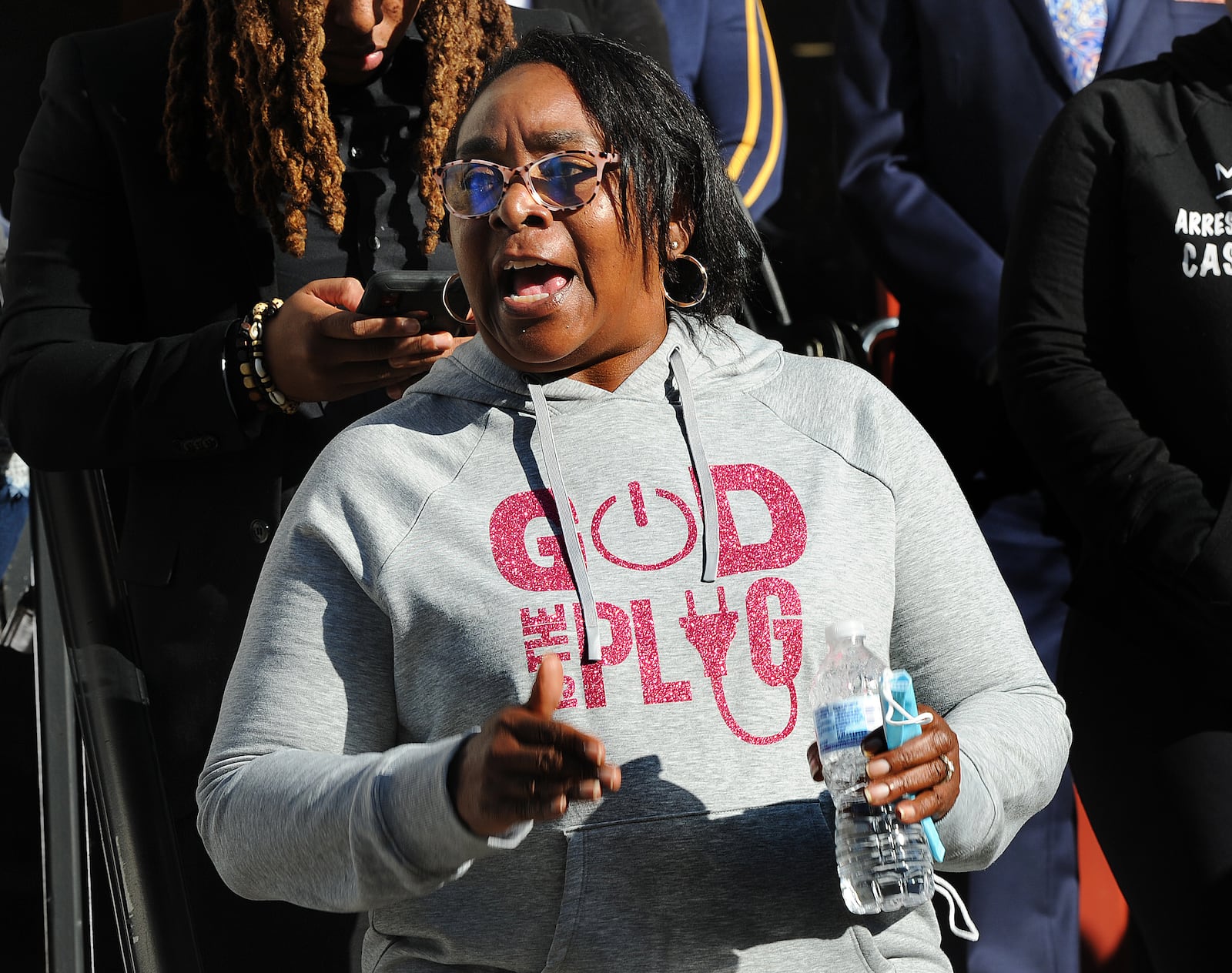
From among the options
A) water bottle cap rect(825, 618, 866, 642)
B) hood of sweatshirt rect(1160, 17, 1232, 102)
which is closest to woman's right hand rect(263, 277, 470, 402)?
water bottle cap rect(825, 618, 866, 642)

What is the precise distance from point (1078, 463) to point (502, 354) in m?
1.03

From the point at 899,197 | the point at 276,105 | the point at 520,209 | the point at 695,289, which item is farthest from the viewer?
the point at 899,197

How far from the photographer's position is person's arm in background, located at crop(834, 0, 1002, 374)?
3.04 m

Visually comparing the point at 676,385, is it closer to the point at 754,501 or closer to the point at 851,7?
the point at 754,501

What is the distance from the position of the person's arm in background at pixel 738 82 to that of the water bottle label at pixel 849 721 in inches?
71.8

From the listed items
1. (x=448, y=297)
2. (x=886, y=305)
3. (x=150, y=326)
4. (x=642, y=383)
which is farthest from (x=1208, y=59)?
(x=150, y=326)

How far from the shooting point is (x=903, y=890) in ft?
5.31

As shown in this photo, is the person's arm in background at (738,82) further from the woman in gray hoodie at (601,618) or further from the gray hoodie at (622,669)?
the gray hoodie at (622,669)

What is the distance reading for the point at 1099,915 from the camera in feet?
10.4

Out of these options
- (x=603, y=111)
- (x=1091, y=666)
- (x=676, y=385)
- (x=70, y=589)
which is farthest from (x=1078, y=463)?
(x=70, y=589)

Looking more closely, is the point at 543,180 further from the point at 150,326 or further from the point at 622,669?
the point at 150,326

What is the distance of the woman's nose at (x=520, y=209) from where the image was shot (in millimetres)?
1853

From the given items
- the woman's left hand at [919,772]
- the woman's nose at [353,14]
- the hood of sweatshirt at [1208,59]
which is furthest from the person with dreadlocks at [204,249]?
the hood of sweatshirt at [1208,59]

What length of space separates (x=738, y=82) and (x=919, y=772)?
2082 mm
